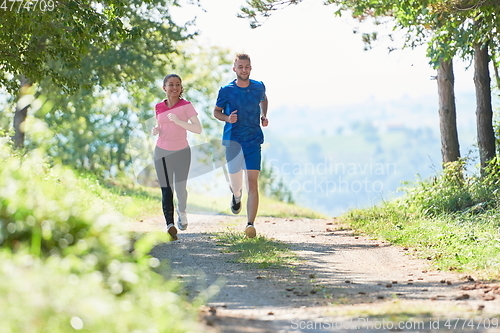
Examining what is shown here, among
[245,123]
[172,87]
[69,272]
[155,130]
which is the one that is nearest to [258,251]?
[245,123]

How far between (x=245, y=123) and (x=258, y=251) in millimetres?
2049

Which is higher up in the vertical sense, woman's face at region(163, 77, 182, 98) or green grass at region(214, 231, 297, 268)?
woman's face at region(163, 77, 182, 98)

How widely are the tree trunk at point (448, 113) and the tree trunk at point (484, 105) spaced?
50.3 inches

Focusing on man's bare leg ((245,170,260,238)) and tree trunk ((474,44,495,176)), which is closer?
man's bare leg ((245,170,260,238))

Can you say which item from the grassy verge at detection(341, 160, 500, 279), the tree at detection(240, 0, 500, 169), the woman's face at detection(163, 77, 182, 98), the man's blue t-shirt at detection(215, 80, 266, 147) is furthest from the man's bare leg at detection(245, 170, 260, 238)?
the tree at detection(240, 0, 500, 169)

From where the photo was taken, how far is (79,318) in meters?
3.50

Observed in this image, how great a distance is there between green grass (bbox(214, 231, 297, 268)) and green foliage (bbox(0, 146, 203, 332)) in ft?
8.78

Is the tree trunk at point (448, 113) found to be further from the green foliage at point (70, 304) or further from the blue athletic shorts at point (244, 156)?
the green foliage at point (70, 304)

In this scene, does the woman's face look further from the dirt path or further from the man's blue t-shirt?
the dirt path

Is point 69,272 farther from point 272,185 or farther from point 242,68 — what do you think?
point 272,185

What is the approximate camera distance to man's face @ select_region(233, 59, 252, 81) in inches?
376

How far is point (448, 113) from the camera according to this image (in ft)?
51.2

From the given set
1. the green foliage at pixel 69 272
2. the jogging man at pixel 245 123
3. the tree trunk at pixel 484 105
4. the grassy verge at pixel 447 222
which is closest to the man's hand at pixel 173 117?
the jogging man at pixel 245 123

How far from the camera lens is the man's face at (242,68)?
955cm
